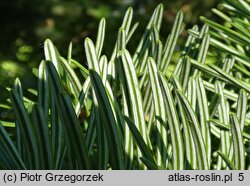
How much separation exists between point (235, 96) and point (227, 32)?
0.19 ft

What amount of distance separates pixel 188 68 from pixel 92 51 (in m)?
0.08

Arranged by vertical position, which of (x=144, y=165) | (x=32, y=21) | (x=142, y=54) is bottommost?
(x=144, y=165)

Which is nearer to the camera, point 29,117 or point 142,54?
point 29,117

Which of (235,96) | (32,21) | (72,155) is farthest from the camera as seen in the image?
(32,21)

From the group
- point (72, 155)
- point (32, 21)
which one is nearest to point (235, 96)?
point (72, 155)

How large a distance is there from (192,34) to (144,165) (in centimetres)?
17

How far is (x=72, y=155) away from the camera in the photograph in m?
0.32

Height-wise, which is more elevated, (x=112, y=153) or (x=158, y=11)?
(x=158, y=11)

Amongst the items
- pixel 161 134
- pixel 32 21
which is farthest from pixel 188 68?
pixel 32 21

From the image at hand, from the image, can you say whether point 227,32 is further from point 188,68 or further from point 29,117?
point 29,117

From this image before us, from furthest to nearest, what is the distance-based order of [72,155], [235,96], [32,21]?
[32,21]
[235,96]
[72,155]

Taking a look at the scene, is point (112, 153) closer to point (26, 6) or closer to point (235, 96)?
point (235, 96)

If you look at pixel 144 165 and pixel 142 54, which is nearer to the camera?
pixel 144 165

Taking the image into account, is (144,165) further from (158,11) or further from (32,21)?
(32,21)
